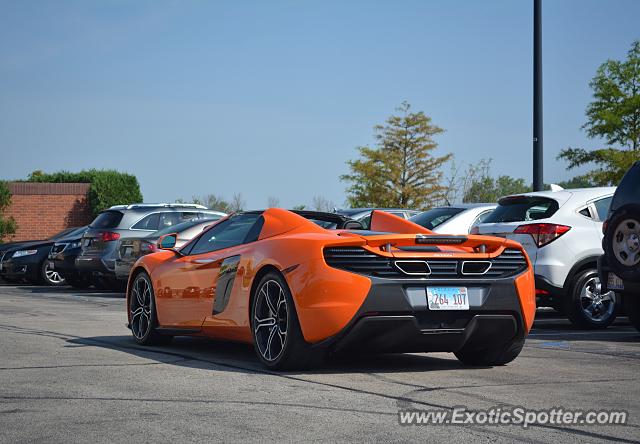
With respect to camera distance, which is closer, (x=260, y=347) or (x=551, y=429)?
(x=551, y=429)

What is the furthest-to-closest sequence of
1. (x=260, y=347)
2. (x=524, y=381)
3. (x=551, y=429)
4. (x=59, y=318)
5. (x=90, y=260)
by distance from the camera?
(x=90, y=260), (x=59, y=318), (x=260, y=347), (x=524, y=381), (x=551, y=429)

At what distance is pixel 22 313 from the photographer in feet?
45.7

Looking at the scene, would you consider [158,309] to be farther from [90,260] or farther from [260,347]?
[90,260]

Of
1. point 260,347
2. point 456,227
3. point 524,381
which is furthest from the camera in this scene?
point 456,227

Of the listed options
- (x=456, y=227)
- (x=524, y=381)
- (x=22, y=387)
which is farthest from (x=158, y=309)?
(x=456, y=227)

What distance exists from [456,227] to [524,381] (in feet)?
25.9

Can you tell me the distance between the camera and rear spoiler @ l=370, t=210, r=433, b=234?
8123 mm

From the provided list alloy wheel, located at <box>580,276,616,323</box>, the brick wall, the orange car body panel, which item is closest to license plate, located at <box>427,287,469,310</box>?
the orange car body panel

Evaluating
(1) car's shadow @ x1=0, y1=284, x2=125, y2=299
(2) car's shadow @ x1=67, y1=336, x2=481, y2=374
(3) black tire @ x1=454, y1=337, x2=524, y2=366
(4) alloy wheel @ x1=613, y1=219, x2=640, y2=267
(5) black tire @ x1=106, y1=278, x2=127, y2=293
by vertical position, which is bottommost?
(2) car's shadow @ x1=67, y1=336, x2=481, y2=374

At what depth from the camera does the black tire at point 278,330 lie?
23.8 feet

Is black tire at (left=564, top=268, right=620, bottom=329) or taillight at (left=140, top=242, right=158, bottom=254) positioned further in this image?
taillight at (left=140, top=242, right=158, bottom=254)

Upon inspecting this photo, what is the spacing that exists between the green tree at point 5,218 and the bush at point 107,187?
292 centimetres

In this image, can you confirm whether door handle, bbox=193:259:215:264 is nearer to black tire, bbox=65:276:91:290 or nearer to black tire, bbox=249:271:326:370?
black tire, bbox=249:271:326:370

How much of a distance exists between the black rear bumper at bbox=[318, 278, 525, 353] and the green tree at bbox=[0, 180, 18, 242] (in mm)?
30305
